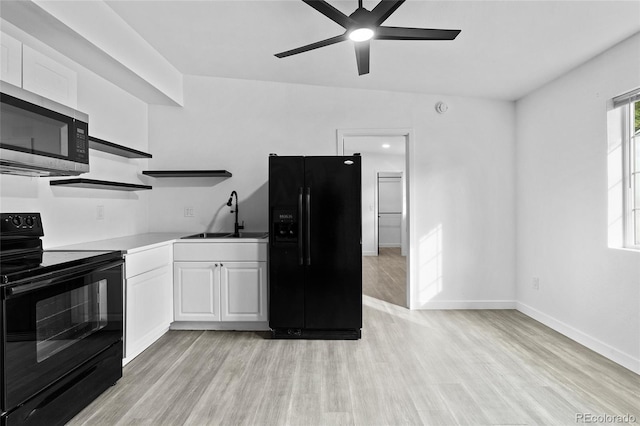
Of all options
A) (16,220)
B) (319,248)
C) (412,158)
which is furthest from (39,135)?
(412,158)

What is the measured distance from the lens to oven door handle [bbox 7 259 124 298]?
1.66m

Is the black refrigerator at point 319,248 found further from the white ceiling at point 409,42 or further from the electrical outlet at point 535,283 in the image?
the electrical outlet at point 535,283

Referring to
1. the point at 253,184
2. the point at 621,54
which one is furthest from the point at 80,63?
the point at 621,54

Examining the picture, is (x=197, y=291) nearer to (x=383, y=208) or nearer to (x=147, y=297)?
(x=147, y=297)

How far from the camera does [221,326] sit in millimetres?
3535

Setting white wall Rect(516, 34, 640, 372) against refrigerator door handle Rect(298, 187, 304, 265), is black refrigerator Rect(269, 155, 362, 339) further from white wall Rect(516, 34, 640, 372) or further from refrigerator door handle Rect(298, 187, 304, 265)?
white wall Rect(516, 34, 640, 372)

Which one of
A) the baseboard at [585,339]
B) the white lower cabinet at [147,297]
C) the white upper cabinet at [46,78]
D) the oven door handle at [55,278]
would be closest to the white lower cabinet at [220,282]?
the white lower cabinet at [147,297]

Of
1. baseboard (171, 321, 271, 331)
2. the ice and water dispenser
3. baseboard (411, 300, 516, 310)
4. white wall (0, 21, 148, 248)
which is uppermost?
white wall (0, 21, 148, 248)

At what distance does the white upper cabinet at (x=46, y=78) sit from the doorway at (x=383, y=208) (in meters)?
4.09

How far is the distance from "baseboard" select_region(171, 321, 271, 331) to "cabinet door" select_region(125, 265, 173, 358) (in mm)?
176

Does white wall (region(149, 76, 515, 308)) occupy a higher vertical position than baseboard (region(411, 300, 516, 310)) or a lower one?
higher

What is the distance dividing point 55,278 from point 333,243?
2011 mm

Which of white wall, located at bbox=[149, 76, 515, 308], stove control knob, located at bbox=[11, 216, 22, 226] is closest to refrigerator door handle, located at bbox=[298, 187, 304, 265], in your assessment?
white wall, located at bbox=[149, 76, 515, 308]

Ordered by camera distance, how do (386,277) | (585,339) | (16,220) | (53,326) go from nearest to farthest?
(53,326) → (16,220) → (585,339) → (386,277)
